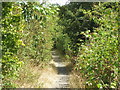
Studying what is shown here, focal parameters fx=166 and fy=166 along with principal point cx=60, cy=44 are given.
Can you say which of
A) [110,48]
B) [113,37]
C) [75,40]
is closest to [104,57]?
[110,48]

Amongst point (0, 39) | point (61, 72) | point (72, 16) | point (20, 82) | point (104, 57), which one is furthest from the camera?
point (61, 72)

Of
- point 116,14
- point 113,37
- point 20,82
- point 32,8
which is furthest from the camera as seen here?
point 20,82

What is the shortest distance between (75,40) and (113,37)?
682 cm

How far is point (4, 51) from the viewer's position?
10.5 feet

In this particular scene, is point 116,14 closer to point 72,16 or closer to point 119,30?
point 119,30

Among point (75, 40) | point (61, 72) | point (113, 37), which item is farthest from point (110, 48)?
point (61, 72)

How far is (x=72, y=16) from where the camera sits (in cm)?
966

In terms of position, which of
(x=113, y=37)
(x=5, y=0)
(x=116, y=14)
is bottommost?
(x=113, y=37)

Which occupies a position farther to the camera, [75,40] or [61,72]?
[61,72]

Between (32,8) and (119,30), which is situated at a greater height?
(32,8)

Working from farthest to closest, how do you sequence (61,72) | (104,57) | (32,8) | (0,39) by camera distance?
(61,72)
(104,57)
(0,39)
(32,8)

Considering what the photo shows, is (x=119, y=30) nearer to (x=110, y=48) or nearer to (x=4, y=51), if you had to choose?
(x=110, y=48)

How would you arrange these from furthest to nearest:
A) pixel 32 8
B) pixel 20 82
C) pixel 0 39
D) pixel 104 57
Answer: pixel 20 82, pixel 104 57, pixel 0 39, pixel 32 8

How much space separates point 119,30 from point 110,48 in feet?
1.29
